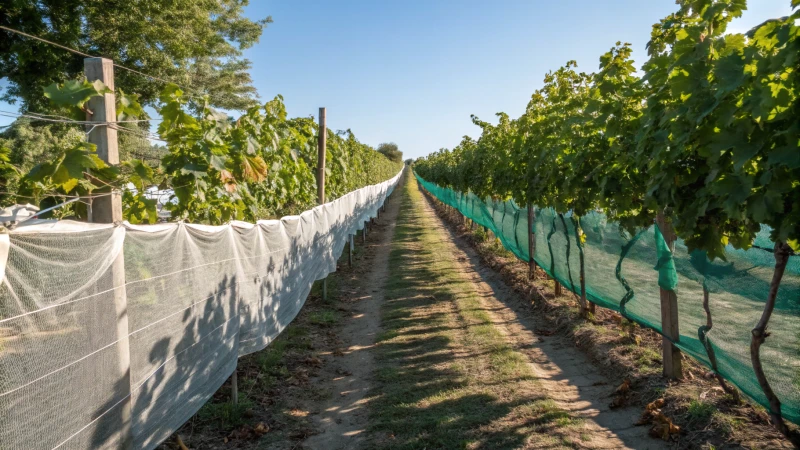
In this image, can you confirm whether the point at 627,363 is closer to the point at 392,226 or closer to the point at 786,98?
the point at 786,98

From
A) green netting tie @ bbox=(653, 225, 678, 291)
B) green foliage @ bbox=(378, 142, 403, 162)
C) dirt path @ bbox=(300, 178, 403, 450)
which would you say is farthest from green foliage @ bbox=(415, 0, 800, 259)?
green foliage @ bbox=(378, 142, 403, 162)

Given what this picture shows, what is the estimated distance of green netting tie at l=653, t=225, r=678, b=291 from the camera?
16.0 feet

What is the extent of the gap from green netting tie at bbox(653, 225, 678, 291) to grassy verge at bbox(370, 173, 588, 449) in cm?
148

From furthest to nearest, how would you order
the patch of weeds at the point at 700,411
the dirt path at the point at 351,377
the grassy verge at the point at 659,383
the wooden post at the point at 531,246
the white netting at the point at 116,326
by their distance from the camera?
the wooden post at the point at 531,246 < the dirt path at the point at 351,377 < the patch of weeds at the point at 700,411 < the grassy verge at the point at 659,383 < the white netting at the point at 116,326

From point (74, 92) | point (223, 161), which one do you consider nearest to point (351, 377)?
point (223, 161)

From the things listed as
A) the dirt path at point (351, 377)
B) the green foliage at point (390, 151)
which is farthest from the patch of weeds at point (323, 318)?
the green foliage at point (390, 151)

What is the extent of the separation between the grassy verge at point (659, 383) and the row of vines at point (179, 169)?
4.21m

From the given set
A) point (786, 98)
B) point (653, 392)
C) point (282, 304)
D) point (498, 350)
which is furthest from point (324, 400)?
point (786, 98)

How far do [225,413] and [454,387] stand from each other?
6.92ft

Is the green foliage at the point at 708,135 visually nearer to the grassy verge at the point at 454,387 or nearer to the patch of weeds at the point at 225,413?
the grassy verge at the point at 454,387

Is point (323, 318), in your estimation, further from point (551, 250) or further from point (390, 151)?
point (390, 151)

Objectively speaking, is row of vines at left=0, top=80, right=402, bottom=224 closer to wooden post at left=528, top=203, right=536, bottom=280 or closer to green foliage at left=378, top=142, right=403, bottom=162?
wooden post at left=528, top=203, right=536, bottom=280

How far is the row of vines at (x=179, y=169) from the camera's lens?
3371mm

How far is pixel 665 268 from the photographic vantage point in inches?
194
